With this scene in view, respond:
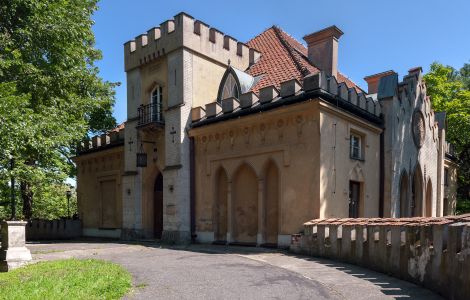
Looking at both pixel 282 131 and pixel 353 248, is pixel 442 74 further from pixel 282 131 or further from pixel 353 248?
pixel 353 248

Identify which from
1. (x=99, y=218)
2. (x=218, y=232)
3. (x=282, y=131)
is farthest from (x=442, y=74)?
(x=99, y=218)

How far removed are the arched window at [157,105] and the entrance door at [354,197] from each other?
895 centimetres

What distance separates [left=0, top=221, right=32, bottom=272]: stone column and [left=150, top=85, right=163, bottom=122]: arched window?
8.25 meters

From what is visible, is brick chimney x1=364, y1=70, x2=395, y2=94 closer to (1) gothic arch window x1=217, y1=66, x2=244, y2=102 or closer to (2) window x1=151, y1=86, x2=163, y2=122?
(1) gothic arch window x1=217, y1=66, x2=244, y2=102

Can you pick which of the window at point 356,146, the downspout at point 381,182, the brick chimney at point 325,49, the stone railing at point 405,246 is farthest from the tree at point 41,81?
the downspout at point 381,182

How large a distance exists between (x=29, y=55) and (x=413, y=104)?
17.4 m

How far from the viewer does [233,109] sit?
1472 cm

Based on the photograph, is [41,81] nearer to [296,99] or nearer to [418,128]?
[296,99]

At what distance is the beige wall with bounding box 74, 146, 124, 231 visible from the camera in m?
20.6

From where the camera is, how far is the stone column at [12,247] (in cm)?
962

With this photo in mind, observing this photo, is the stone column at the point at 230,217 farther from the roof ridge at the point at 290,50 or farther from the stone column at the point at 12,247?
the stone column at the point at 12,247

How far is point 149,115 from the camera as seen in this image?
17.5 meters

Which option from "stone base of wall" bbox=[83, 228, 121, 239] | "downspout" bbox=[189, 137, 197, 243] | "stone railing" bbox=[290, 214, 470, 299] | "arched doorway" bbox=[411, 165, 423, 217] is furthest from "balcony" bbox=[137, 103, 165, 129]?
"arched doorway" bbox=[411, 165, 423, 217]

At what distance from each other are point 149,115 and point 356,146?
31.1 ft
